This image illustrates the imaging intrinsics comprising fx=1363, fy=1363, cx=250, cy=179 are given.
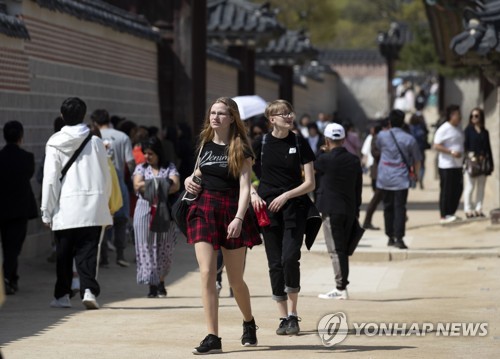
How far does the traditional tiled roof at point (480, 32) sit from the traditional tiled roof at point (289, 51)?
24.1 meters

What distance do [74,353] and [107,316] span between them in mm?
2164

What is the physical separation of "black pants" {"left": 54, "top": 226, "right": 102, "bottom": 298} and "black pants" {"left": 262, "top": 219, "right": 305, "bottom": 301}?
6.36 feet

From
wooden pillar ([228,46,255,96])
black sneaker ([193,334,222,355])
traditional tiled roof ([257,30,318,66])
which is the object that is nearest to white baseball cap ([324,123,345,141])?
black sneaker ([193,334,222,355])

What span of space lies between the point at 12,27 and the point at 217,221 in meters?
6.81

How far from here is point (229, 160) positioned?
9.24 meters

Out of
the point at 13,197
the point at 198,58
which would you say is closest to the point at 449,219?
the point at 198,58

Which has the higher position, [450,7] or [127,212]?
[450,7]

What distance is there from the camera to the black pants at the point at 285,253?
409 inches

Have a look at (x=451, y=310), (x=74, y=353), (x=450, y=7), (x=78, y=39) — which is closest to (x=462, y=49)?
(x=450, y=7)

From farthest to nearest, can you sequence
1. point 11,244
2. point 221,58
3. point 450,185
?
point 221,58 < point 450,185 < point 11,244

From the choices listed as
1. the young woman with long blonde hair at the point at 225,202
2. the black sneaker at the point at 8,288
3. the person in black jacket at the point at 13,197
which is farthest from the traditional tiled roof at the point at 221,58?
the young woman with long blonde hair at the point at 225,202

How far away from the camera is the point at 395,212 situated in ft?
56.6

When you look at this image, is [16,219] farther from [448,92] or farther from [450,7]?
[448,92]

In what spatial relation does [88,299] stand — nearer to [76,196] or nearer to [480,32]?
[76,196]
